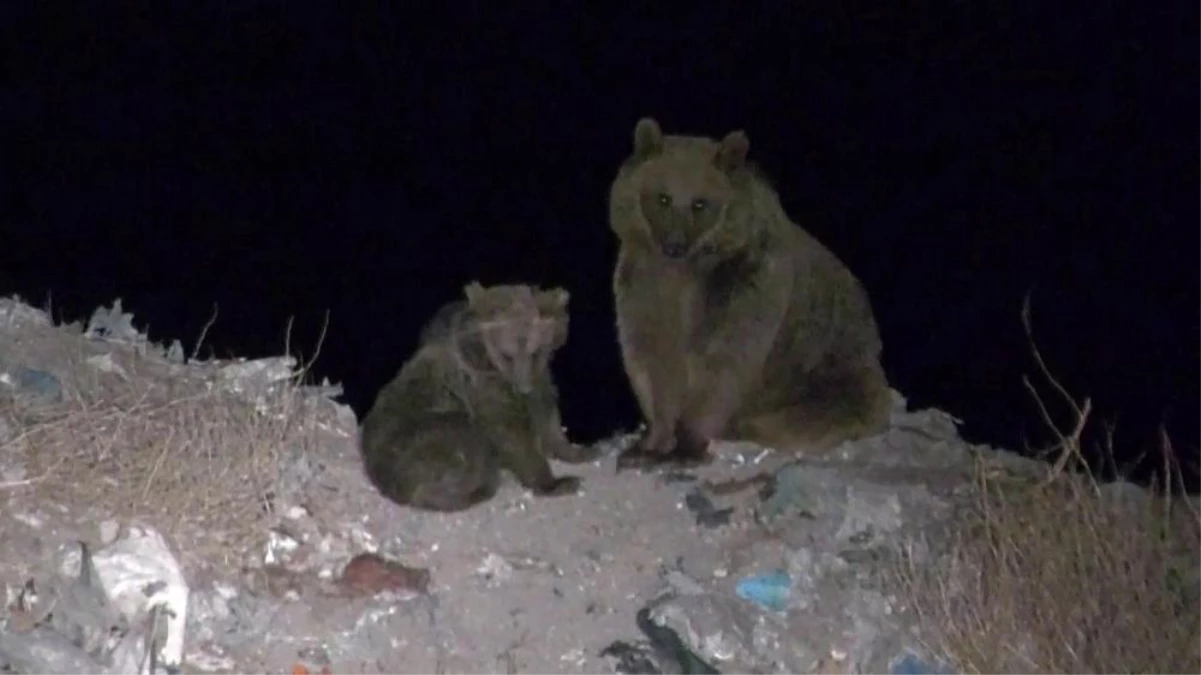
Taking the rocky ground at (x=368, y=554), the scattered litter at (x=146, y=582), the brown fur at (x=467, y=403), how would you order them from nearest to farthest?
1. the scattered litter at (x=146, y=582)
2. the rocky ground at (x=368, y=554)
3. the brown fur at (x=467, y=403)

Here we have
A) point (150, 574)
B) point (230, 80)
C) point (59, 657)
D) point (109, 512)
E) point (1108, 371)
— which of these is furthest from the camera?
point (230, 80)

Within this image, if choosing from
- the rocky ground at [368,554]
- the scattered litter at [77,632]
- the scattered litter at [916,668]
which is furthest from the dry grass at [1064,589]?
the scattered litter at [77,632]

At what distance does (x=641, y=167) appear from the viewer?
6020 mm

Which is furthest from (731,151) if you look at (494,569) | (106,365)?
(106,365)

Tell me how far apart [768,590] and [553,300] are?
121cm

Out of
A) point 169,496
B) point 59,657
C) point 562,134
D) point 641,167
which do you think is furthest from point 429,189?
point 59,657

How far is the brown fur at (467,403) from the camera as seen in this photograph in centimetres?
533

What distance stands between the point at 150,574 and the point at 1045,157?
9070 millimetres

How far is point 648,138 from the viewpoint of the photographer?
6.05m

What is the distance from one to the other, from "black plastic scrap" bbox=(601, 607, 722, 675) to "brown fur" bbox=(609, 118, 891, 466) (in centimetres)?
→ 140

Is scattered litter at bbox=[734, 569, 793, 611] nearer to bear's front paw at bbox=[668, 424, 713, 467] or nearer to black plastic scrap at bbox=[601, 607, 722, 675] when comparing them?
black plastic scrap at bbox=[601, 607, 722, 675]

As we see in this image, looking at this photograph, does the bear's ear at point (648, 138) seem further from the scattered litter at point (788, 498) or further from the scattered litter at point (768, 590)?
the scattered litter at point (768, 590)

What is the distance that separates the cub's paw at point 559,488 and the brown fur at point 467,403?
0.15 metres

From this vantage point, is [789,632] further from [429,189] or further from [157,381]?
[429,189]
